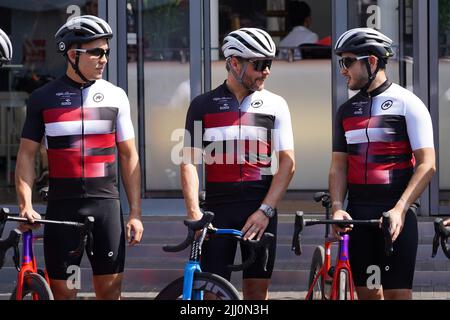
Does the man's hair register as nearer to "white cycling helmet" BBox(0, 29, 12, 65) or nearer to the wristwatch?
"white cycling helmet" BBox(0, 29, 12, 65)

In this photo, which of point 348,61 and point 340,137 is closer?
point 348,61

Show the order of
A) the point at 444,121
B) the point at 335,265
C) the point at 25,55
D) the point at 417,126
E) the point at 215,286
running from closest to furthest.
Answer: the point at 215,286 < the point at 417,126 < the point at 335,265 < the point at 444,121 < the point at 25,55

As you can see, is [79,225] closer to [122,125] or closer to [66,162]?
[66,162]

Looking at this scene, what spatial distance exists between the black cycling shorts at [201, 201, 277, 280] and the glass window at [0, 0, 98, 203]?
17.5 feet

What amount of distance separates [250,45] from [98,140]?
100cm

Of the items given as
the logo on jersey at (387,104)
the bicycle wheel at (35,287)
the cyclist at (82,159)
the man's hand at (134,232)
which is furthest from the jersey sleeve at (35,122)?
the logo on jersey at (387,104)

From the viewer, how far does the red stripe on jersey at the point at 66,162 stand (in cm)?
620

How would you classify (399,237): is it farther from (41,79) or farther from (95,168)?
(41,79)

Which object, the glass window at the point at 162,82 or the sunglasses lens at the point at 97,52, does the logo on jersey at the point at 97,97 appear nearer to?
the sunglasses lens at the point at 97,52

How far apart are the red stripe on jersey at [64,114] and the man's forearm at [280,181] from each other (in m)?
1.14

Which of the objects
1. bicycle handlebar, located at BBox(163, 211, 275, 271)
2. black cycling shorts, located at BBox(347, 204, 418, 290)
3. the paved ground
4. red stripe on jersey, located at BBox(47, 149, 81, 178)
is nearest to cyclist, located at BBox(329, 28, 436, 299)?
black cycling shorts, located at BBox(347, 204, 418, 290)

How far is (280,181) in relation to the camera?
20.2ft

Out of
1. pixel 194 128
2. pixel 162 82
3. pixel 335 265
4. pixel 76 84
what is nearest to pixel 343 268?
pixel 335 265
